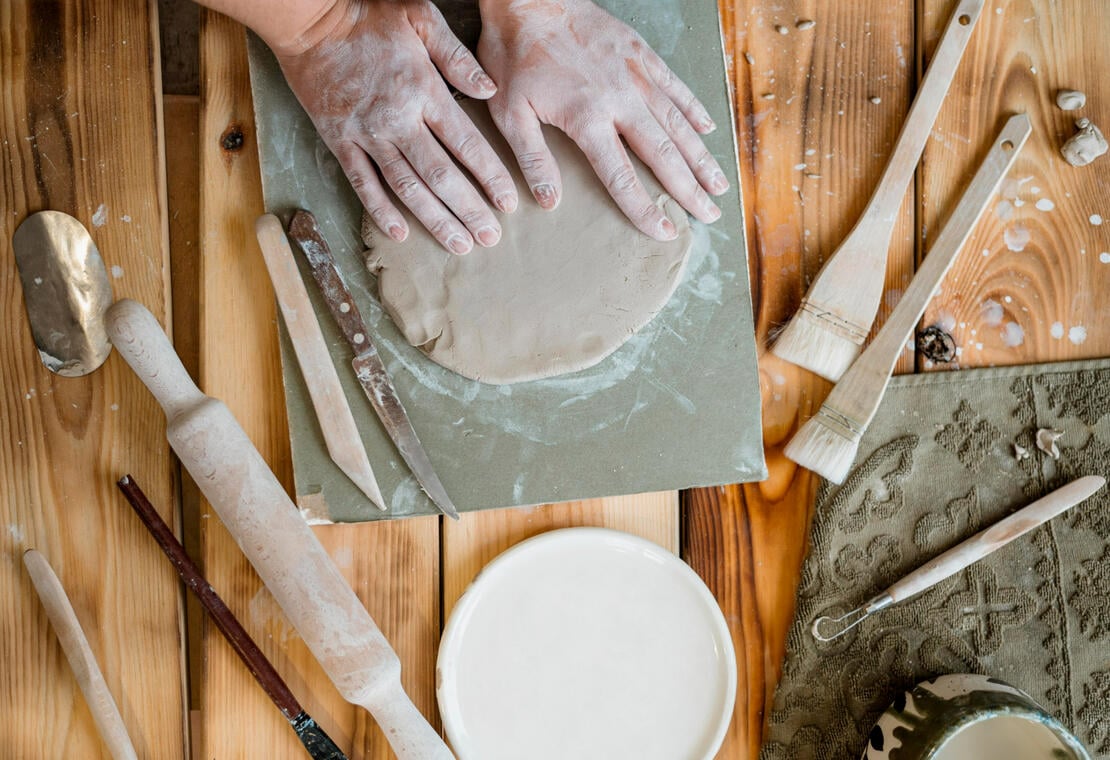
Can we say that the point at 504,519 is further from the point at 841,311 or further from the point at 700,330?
the point at 841,311

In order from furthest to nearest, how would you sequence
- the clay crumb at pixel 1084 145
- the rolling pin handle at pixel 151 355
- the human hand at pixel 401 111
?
the clay crumb at pixel 1084 145 < the human hand at pixel 401 111 < the rolling pin handle at pixel 151 355

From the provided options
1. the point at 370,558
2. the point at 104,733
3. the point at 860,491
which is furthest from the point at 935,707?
the point at 104,733

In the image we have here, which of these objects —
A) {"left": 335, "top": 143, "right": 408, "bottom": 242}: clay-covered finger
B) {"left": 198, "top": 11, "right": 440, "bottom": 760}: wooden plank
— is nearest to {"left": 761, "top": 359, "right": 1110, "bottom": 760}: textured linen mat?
{"left": 198, "top": 11, "right": 440, "bottom": 760}: wooden plank

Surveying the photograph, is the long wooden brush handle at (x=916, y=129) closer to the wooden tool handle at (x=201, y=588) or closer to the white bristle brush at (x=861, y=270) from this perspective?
the white bristle brush at (x=861, y=270)

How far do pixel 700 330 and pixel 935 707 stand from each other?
493 millimetres

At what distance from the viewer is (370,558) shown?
94 centimetres

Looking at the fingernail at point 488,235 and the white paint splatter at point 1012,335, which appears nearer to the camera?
the fingernail at point 488,235

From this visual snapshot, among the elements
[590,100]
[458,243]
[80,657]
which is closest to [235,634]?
[80,657]

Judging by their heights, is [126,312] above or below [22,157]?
below

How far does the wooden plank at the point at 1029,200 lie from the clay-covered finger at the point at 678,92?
0.31 meters

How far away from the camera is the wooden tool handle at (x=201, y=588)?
2.89 feet

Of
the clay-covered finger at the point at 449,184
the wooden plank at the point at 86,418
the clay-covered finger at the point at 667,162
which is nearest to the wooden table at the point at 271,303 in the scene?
the wooden plank at the point at 86,418

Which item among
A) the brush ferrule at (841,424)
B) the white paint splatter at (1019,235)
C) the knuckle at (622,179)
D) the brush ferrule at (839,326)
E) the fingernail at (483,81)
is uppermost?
the fingernail at (483,81)

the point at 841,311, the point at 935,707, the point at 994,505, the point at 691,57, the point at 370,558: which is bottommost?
the point at 935,707
